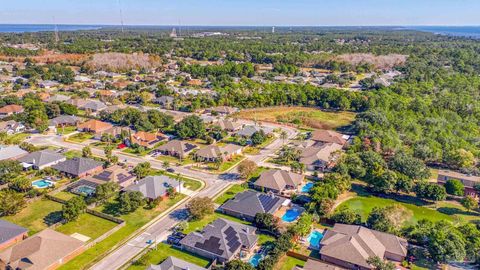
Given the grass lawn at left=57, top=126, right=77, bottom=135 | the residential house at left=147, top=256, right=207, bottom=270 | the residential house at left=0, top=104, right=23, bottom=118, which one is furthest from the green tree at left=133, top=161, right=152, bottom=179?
the residential house at left=0, top=104, right=23, bottom=118

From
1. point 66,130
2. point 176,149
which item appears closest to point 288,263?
point 176,149

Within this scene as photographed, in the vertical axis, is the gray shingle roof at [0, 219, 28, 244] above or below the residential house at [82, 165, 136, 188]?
below

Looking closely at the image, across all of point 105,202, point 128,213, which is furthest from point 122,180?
point 128,213

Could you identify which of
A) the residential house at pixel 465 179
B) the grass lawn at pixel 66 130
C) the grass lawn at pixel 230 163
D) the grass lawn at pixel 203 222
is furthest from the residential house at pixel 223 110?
the residential house at pixel 465 179

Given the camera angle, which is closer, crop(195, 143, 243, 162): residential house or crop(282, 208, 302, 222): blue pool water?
crop(282, 208, 302, 222): blue pool water

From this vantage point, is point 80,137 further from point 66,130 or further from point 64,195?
point 64,195

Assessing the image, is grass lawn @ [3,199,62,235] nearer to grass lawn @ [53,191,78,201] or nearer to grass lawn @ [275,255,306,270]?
grass lawn @ [53,191,78,201]
